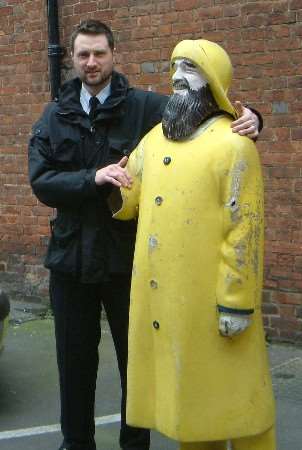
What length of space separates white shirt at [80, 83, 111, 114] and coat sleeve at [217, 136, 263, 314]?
0.94 m

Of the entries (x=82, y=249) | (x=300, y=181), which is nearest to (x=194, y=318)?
(x=82, y=249)

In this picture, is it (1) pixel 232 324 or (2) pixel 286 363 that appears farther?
(2) pixel 286 363

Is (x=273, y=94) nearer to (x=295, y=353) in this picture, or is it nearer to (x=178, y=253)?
(x=295, y=353)

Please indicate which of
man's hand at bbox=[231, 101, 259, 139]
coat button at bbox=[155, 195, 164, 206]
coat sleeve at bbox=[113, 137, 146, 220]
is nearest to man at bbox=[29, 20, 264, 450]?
coat sleeve at bbox=[113, 137, 146, 220]

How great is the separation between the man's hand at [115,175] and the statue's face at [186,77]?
426mm

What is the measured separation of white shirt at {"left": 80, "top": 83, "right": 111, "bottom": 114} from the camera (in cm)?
382

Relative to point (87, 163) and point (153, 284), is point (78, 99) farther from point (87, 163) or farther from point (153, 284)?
point (153, 284)

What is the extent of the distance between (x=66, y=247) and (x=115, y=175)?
1.79ft

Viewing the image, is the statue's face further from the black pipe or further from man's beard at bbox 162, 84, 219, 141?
the black pipe

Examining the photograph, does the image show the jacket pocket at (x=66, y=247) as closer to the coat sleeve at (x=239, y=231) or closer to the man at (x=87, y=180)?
the man at (x=87, y=180)

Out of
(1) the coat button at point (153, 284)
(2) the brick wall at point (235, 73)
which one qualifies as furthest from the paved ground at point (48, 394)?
(1) the coat button at point (153, 284)

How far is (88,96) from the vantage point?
383 cm

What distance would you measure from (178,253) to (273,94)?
308 cm

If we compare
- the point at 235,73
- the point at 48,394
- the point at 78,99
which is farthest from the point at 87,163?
the point at 235,73
